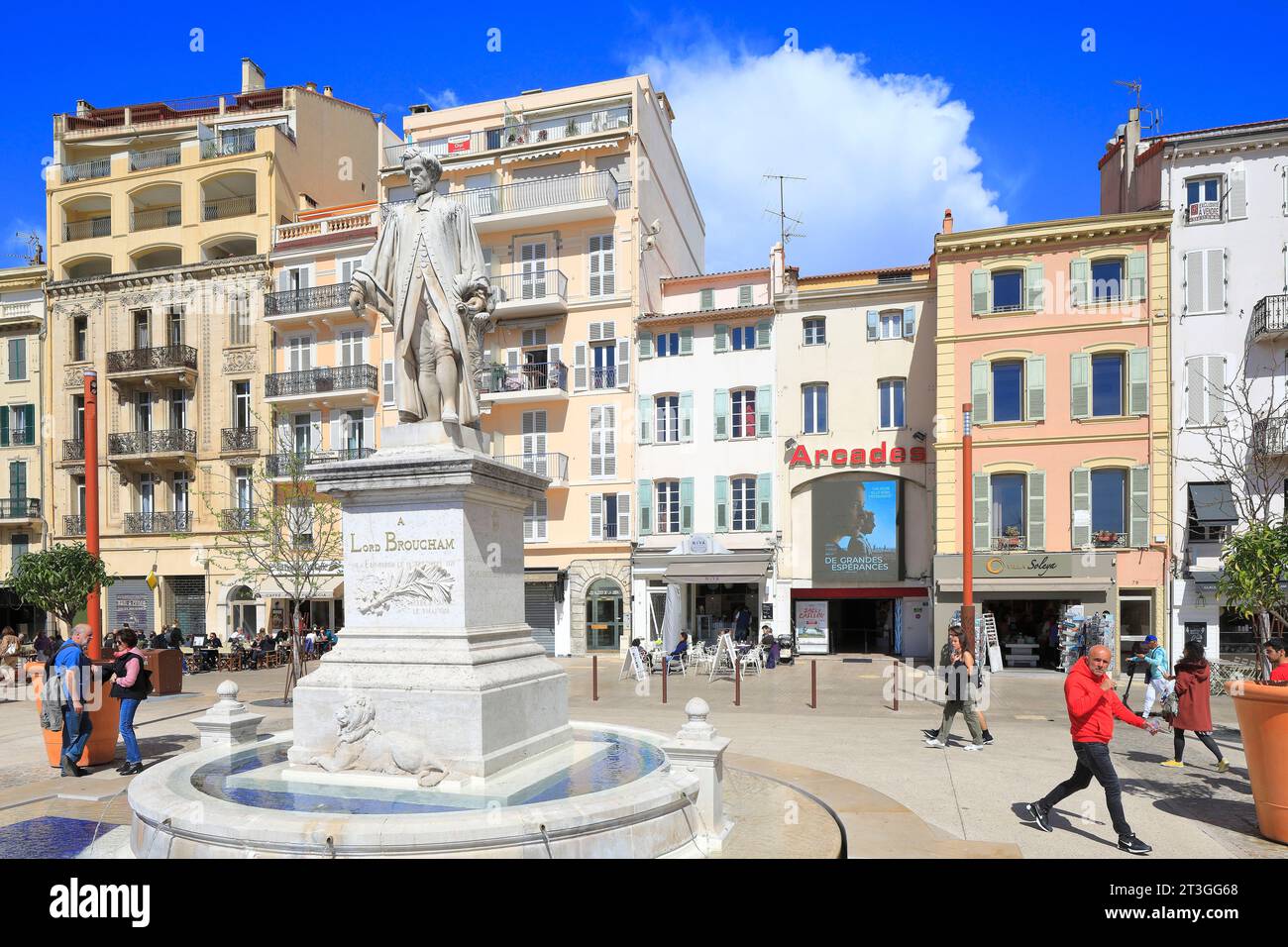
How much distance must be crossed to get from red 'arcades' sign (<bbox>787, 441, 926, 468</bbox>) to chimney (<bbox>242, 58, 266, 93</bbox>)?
28.6 meters

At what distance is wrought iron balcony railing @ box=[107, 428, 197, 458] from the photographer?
34594mm

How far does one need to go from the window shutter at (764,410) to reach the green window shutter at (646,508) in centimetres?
427

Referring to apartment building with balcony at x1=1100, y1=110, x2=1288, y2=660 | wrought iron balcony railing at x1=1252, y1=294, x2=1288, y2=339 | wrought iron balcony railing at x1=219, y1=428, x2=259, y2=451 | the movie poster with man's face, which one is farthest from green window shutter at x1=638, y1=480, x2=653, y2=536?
wrought iron balcony railing at x1=1252, y1=294, x2=1288, y2=339

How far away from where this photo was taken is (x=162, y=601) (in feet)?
113

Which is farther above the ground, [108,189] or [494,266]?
[108,189]

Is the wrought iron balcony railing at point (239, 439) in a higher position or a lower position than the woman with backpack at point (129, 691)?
higher

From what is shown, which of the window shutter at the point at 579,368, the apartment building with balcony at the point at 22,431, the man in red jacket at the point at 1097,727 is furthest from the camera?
the apartment building with balcony at the point at 22,431

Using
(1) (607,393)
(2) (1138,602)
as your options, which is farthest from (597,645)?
(2) (1138,602)

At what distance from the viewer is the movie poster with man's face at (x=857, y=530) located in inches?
1127

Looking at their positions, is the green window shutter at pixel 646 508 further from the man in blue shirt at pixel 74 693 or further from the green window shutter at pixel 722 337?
the man in blue shirt at pixel 74 693

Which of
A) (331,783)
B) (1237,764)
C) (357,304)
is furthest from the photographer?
(1237,764)

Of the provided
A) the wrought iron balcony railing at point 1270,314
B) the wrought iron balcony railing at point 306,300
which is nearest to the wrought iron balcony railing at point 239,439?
the wrought iron balcony railing at point 306,300

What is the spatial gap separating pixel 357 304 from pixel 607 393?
78.3 feet

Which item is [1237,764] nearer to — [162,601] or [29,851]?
[29,851]
